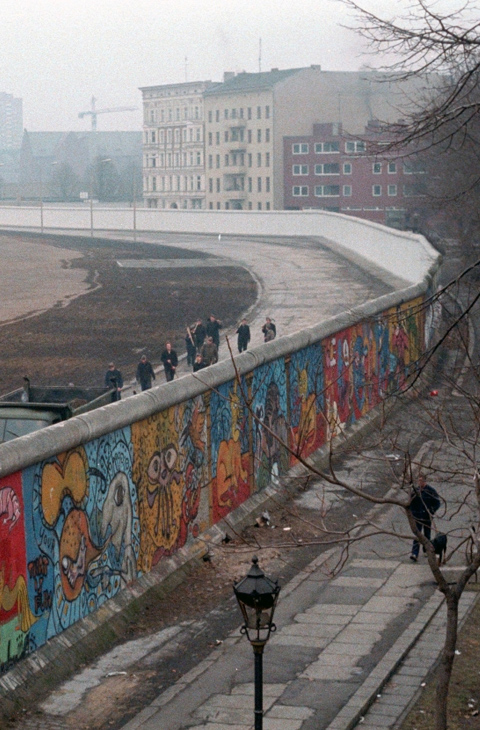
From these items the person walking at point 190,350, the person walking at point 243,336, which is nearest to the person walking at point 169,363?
the person walking at point 190,350

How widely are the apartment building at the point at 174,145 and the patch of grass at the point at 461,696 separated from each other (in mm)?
144289

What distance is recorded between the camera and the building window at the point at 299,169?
446 ft

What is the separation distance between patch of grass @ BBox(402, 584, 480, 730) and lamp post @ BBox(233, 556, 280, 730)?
306 cm

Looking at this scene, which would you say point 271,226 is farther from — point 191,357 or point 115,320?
point 191,357

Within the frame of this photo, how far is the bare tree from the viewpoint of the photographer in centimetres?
1021

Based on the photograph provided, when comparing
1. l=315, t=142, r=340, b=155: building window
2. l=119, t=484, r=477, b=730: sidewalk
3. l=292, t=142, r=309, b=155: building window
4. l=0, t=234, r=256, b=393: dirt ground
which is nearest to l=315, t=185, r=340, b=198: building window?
l=315, t=142, r=340, b=155: building window

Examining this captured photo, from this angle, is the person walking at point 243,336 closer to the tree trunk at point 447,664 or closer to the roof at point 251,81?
the tree trunk at point 447,664

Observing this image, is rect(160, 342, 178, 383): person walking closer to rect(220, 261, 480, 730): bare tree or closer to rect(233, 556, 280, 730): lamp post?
rect(220, 261, 480, 730): bare tree

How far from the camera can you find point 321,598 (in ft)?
53.2

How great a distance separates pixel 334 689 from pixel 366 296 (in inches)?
1605

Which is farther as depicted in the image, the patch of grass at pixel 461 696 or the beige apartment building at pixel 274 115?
the beige apartment building at pixel 274 115

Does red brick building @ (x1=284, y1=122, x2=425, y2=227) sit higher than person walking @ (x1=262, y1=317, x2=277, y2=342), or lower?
higher

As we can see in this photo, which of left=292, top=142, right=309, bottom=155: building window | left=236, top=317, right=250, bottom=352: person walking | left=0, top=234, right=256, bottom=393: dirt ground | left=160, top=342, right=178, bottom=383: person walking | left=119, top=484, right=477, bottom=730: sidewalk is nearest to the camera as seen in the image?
left=119, top=484, right=477, bottom=730: sidewalk

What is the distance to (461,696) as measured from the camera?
12391mm
